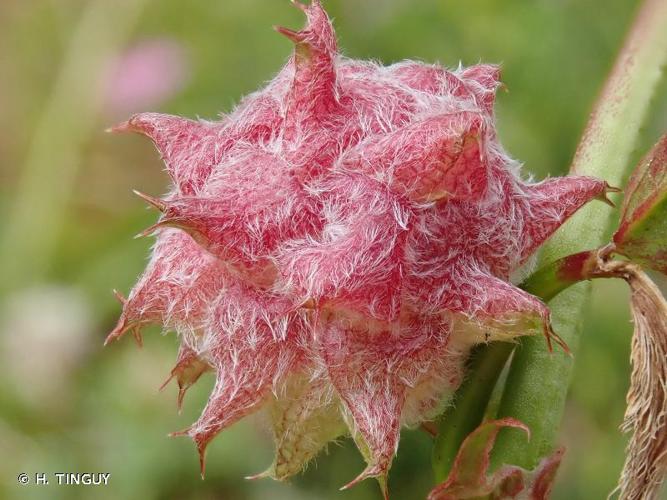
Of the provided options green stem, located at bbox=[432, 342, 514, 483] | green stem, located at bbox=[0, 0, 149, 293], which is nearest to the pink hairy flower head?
green stem, located at bbox=[432, 342, 514, 483]

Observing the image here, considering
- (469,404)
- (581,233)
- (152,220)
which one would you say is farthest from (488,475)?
(152,220)

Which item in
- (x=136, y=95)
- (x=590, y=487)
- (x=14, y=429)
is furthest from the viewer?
(x=136, y=95)

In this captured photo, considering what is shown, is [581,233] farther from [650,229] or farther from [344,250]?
[344,250]

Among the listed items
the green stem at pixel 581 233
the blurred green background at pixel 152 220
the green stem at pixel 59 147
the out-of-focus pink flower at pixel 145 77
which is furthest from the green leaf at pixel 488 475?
the green stem at pixel 59 147

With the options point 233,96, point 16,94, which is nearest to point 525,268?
point 233,96

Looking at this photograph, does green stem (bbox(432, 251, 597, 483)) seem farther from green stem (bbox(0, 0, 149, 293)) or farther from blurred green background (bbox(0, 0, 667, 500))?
green stem (bbox(0, 0, 149, 293))

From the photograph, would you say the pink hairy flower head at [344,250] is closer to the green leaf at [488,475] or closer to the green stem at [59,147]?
the green leaf at [488,475]

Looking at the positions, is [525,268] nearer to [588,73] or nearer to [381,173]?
[381,173]
